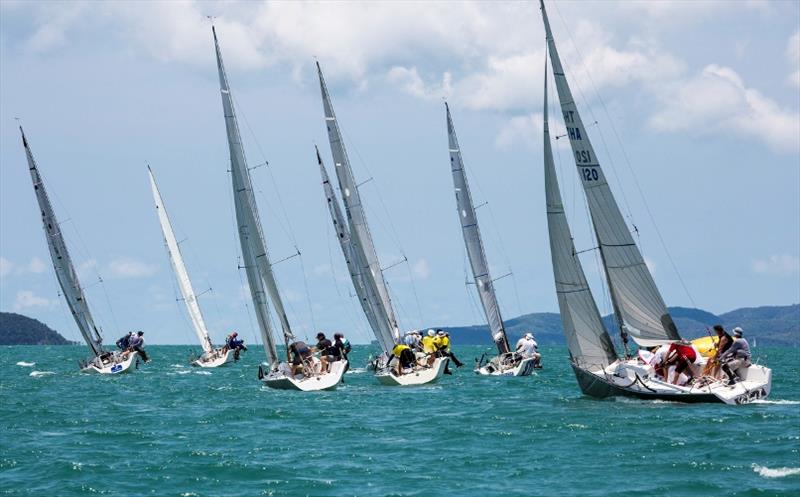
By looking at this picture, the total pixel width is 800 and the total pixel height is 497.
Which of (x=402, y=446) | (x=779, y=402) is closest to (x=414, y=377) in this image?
(x=779, y=402)

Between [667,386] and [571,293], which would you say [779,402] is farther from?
[571,293]

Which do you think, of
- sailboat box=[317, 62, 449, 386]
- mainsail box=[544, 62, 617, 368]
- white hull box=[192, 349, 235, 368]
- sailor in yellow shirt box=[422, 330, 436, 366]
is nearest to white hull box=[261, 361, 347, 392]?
sailor in yellow shirt box=[422, 330, 436, 366]

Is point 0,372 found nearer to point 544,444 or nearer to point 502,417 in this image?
point 502,417

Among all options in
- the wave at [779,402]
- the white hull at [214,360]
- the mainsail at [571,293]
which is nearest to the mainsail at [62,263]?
the white hull at [214,360]

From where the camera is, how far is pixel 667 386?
28250mm

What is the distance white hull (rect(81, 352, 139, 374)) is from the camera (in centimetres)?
5331

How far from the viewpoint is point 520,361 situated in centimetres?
4675

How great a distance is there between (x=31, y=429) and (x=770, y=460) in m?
16.2

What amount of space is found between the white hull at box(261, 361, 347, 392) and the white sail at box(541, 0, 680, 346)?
10385 millimetres

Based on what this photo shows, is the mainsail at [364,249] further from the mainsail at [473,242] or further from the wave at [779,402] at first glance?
the wave at [779,402]

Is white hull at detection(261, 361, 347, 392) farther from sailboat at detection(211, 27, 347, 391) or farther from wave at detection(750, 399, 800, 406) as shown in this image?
wave at detection(750, 399, 800, 406)

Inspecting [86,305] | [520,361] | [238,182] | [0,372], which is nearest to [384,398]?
[238,182]

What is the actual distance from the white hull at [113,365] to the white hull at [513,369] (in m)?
16.1

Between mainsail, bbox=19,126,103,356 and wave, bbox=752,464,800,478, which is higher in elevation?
mainsail, bbox=19,126,103,356
